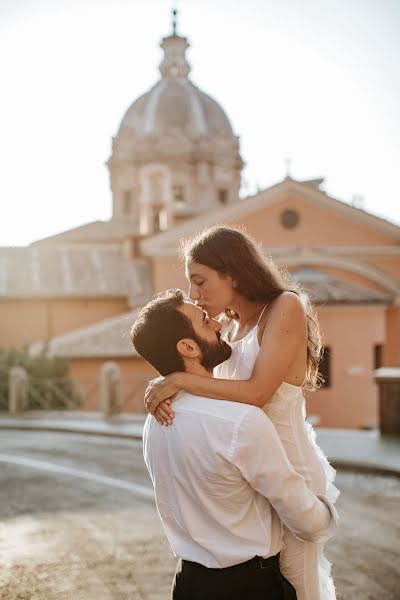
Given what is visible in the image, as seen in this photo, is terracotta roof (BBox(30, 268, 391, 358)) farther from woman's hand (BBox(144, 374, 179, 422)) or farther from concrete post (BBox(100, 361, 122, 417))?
woman's hand (BBox(144, 374, 179, 422))

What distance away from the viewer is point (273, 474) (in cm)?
295

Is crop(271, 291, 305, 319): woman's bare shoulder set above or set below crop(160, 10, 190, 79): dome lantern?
below

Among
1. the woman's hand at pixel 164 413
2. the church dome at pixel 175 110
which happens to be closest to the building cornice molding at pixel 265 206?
the church dome at pixel 175 110

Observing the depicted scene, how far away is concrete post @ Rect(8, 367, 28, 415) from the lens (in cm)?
2233

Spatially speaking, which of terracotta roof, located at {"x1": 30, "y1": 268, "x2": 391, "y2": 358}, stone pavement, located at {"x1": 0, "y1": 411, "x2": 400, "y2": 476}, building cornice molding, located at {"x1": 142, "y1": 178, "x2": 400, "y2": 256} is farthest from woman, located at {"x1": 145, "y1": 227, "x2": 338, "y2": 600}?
building cornice molding, located at {"x1": 142, "y1": 178, "x2": 400, "y2": 256}

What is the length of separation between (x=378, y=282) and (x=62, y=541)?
25869 mm

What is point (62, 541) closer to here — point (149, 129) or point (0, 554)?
point (0, 554)

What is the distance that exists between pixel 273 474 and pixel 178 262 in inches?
1190

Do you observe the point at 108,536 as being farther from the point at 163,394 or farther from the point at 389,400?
the point at 389,400

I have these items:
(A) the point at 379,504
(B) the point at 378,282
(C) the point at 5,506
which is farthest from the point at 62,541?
Result: (B) the point at 378,282

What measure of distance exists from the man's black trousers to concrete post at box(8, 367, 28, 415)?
19.7 m

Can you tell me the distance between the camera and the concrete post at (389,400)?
1502 cm

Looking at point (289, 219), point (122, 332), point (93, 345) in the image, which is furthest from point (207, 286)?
point (289, 219)

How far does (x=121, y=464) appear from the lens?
1305 centimetres
